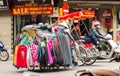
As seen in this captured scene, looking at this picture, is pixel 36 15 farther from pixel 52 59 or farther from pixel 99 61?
pixel 52 59

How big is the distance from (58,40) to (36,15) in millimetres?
13816

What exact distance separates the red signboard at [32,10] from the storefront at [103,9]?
1526 mm

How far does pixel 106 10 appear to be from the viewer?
29.5 metres

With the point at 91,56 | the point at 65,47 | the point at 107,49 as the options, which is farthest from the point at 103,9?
the point at 65,47

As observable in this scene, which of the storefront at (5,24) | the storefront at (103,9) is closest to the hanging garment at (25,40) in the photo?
the storefront at (5,24)

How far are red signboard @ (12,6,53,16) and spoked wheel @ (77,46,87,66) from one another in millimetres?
10968

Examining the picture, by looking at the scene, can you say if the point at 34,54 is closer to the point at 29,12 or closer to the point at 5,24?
the point at 29,12

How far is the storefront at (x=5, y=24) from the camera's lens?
2853 centimetres

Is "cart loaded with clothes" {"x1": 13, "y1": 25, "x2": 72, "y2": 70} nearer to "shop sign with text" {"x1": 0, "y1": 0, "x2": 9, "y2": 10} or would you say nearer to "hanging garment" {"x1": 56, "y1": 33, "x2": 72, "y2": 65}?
"hanging garment" {"x1": 56, "y1": 33, "x2": 72, "y2": 65}

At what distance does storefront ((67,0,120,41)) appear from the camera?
2914cm

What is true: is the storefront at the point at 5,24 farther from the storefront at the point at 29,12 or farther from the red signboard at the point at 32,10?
the red signboard at the point at 32,10

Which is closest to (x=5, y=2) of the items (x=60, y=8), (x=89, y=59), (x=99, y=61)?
(x=60, y=8)

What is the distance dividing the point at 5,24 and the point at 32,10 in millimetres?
1899

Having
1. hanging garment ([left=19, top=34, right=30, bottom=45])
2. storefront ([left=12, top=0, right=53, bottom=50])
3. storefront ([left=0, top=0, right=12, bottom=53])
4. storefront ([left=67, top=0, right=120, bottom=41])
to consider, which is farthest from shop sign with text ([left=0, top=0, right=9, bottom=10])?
hanging garment ([left=19, top=34, right=30, bottom=45])
